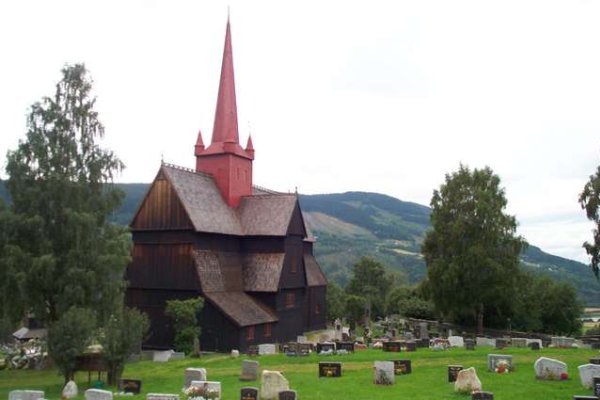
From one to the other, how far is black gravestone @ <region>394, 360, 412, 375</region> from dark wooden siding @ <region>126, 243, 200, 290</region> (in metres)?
16.7

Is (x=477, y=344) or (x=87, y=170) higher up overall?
(x=87, y=170)

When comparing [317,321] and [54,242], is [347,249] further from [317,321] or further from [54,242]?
[54,242]

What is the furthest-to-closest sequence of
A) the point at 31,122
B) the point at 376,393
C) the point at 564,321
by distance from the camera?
the point at 564,321 → the point at 31,122 → the point at 376,393

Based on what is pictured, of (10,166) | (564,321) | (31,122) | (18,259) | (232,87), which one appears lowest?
(564,321)

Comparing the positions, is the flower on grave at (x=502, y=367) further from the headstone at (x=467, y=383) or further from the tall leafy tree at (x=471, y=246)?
the tall leafy tree at (x=471, y=246)

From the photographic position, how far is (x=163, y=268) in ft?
121

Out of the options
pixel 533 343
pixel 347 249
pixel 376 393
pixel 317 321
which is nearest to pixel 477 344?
pixel 533 343

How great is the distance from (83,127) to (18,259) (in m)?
7.03

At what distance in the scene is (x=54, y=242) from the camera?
26547 mm

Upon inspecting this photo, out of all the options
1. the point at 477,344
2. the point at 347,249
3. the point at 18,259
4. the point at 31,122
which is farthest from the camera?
the point at 347,249

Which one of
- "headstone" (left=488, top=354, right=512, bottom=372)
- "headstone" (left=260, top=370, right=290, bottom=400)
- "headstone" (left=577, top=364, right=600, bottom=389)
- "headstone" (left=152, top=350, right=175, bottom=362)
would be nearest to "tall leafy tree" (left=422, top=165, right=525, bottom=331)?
"headstone" (left=488, top=354, right=512, bottom=372)

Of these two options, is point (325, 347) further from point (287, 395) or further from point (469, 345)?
point (287, 395)

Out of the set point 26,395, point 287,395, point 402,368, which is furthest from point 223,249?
point 287,395

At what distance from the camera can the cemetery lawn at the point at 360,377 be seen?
58.4 ft
